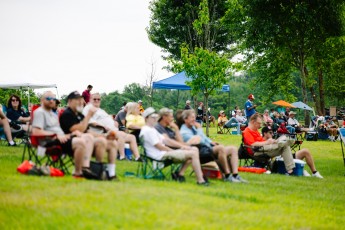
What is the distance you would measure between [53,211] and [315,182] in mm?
6398

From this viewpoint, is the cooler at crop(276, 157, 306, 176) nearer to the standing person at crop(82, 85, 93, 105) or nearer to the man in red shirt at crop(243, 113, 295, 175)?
the man in red shirt at crop(243, 113, 295, 175)

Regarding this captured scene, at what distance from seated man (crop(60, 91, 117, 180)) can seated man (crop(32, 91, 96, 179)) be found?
0.14 m

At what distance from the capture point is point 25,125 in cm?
1162

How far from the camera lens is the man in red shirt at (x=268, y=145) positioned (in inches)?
403

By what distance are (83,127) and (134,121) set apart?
147 inches

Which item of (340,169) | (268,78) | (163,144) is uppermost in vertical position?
(268,78)

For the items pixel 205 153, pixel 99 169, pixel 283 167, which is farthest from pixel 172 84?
pixel 99 169

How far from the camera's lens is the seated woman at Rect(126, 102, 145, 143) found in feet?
35.5

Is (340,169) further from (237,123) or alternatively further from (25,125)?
(237,123)

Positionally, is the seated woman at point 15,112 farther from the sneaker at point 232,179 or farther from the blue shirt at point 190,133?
the sneaker at point 232,179

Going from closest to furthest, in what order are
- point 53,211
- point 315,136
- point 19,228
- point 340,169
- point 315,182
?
1. point 19,228
2. point 53,211
3. point 315,182
4. point 340,169
5. point 315,136

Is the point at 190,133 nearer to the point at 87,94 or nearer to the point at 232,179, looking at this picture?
the point at 232,179

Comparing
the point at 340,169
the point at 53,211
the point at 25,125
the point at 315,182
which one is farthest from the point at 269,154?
the point at 53,211

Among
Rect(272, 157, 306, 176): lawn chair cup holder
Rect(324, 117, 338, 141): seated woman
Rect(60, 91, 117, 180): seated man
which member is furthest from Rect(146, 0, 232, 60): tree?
Rect(60, 91, 117, 180): seated man
